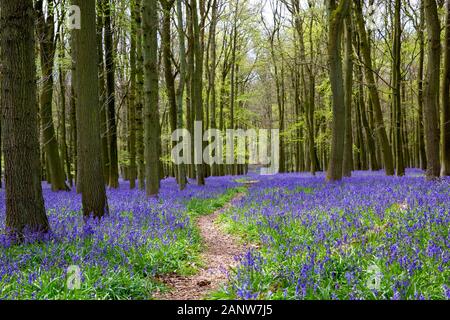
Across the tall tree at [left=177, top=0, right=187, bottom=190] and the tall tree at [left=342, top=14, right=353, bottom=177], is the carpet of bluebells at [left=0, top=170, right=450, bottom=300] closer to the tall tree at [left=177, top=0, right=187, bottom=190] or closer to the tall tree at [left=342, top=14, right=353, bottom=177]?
the tall tree at [left=177, top=0, right=187, bottom=190]

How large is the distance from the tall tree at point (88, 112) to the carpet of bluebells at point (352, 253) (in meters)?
3.50

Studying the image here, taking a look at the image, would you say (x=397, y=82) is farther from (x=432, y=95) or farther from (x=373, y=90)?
(x=432, y=95)

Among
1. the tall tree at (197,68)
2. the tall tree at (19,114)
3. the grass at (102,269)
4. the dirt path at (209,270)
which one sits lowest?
the dirt path at (209,270)

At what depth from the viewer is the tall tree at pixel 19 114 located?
5824 mm

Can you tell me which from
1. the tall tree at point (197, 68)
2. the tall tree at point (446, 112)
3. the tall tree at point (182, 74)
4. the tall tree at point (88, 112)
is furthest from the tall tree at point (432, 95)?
the tall tree at point (197, 68)

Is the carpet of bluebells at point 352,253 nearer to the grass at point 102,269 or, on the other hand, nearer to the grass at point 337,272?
the grass at point 337,272

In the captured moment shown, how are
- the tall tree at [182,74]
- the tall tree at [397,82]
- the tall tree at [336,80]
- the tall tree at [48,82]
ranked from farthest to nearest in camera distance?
1. the tall tree at [397,82]
2. the tall tree at [182,74]
3. the tall tree at [48,82]
4. the tall tree at [336,80]

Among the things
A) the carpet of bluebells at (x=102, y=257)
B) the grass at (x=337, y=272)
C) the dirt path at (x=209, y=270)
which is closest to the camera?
the grass at (x=337, y=272)

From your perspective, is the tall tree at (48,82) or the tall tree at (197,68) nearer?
the tall tree at (48,82)

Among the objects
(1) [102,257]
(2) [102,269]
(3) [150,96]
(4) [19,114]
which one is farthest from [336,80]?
(2) [102,269]

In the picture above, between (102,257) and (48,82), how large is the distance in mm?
13335
